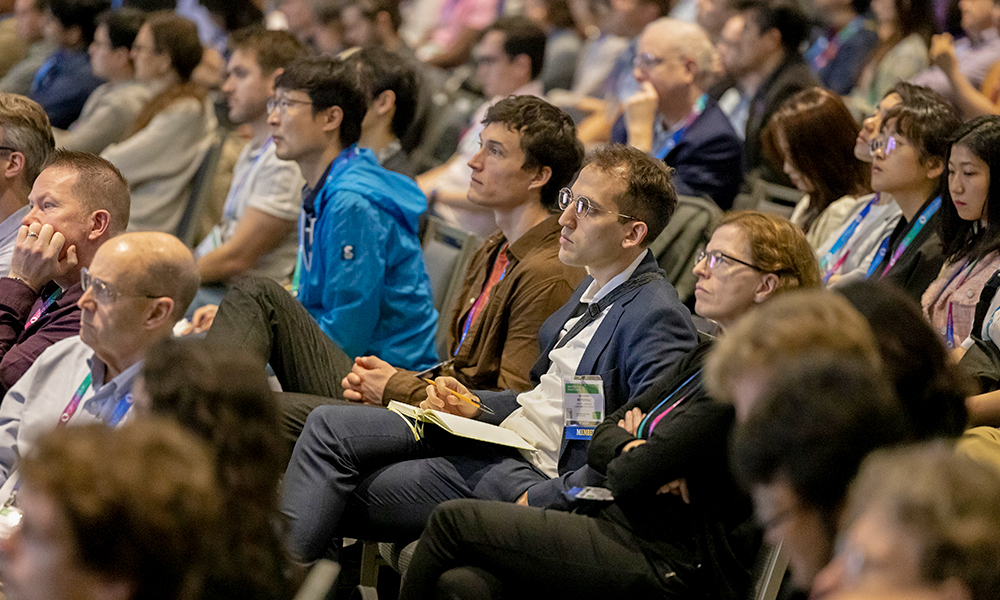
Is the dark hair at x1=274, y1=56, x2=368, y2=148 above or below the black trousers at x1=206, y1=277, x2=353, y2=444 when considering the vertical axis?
above

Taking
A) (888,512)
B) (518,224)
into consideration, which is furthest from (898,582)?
(518,224)

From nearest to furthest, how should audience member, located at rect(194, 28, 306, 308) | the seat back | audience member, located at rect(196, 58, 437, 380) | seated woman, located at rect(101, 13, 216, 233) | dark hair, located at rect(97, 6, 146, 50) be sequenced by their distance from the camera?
audience member, located at rect(196, 58, 437, 380) → the seat back → audience member, located at rect(194, 28, 306, 308) → seated woman, located at rect(101, 13, 216, 233) → dark hair, located at rect(97, 6, 146, 50)

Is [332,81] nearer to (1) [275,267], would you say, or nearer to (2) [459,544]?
(1) [275,267]

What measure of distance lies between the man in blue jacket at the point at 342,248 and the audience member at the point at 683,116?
135cm

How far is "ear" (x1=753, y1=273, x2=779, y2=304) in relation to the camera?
7.55 ft

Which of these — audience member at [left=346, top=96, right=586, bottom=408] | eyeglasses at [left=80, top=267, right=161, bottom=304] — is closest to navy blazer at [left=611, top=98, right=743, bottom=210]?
audience member at [left=346, top=96, right=586, bottom=408]

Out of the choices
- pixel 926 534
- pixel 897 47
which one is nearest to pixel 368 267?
pixel 926 534

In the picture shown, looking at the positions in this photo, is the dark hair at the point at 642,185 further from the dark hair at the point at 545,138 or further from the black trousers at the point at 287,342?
the black trousers at the point at 287,342

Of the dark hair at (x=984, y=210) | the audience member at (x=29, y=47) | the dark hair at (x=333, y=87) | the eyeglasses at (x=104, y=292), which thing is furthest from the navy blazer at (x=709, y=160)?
the audience member at (x=29, y=47)

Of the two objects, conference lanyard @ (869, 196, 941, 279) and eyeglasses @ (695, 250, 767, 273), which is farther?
conference lanyard @ (869, 196, 941, 279)

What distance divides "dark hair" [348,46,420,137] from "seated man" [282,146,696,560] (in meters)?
1.69

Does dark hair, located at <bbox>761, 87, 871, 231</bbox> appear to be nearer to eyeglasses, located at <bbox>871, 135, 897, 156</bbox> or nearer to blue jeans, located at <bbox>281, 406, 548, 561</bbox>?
eyeglasses, located at <bbox>871, 135, 897, 156</bbox>

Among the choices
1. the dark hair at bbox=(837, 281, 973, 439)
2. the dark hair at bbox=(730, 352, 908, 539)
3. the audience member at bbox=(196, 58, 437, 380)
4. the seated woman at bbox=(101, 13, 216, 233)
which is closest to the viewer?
the dark hair at bbox=(730, 352, 908, 539)

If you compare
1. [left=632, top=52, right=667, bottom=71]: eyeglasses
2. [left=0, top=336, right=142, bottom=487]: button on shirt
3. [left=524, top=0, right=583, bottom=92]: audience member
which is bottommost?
[left=524, top=0, right=583, bottom=92]: audience member
